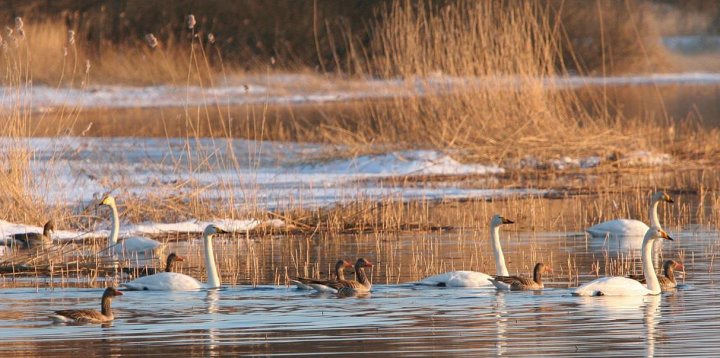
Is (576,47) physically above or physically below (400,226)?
above

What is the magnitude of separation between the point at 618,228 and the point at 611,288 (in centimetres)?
394

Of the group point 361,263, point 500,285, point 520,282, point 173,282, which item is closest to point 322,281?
point 361,263

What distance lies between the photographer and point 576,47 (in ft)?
145

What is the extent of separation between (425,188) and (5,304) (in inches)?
385

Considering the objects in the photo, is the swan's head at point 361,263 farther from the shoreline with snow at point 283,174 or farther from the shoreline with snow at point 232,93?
the shoreline with snow at point 232,93

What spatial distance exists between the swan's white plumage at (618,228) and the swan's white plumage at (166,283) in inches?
186

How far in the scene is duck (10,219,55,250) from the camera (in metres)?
14.2

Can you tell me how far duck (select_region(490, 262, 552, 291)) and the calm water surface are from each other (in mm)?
88

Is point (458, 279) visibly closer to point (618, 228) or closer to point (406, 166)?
point (618, 228)

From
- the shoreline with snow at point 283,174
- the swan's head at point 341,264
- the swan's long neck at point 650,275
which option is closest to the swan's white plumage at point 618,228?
the shoreline with snow at point 283,174

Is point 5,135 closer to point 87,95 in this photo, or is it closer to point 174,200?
point 174,200

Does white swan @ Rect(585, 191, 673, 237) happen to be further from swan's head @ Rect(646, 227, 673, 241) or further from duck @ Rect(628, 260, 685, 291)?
swan's head @ Rect(646, 227, 673, 241)

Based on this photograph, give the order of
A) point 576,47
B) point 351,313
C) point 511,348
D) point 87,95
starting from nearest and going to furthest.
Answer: point 511,348 → point 351,313 → point 87,95 → point 576,47

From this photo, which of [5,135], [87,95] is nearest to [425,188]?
[5,135]
